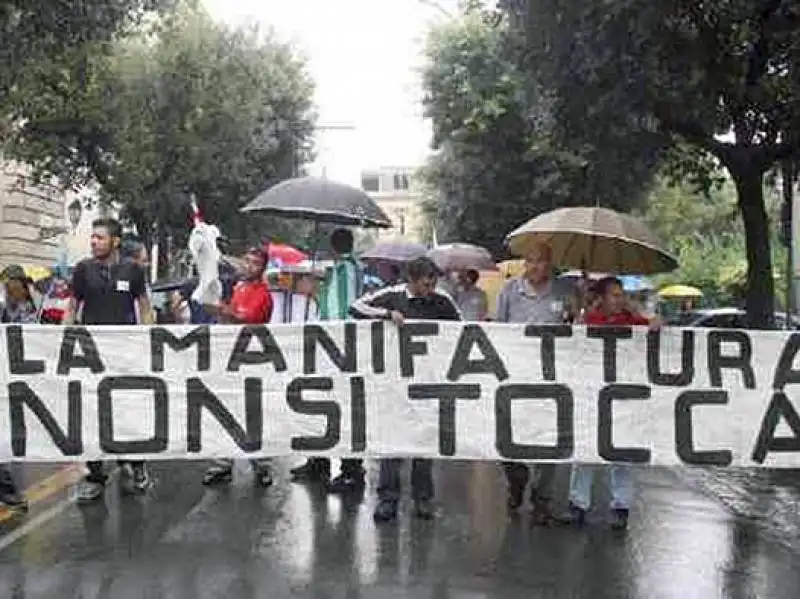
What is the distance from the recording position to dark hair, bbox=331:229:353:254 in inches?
440

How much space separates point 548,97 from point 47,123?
1688cm

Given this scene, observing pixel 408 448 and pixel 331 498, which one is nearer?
pixel 408 448

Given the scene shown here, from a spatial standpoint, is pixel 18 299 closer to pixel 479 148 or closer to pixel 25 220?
pixel 25 220

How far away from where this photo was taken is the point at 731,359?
8477 mm

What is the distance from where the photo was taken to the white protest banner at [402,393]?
8.38 metres

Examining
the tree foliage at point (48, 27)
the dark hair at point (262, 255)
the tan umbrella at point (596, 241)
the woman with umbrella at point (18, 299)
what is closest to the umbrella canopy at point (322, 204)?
the dark hair at point (262, 255)

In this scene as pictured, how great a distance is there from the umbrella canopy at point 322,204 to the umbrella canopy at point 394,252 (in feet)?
10.2

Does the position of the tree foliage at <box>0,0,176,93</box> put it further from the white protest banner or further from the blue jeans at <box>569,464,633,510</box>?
the blue jeans at <box>569,464,633,510</box>

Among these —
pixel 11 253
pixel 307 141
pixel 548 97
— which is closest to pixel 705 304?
pixel 307 141

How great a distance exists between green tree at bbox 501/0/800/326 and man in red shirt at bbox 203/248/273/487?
316cm

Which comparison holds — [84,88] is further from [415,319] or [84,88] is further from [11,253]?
[415,319]

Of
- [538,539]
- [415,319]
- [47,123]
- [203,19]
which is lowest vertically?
[538,539]

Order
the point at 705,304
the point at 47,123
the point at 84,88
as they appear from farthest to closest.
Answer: the point at 705,304
the point at 47,123
the point at 84,88

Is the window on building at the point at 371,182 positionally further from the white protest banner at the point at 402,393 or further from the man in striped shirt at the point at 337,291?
the white protest banner at the point at 402,393
